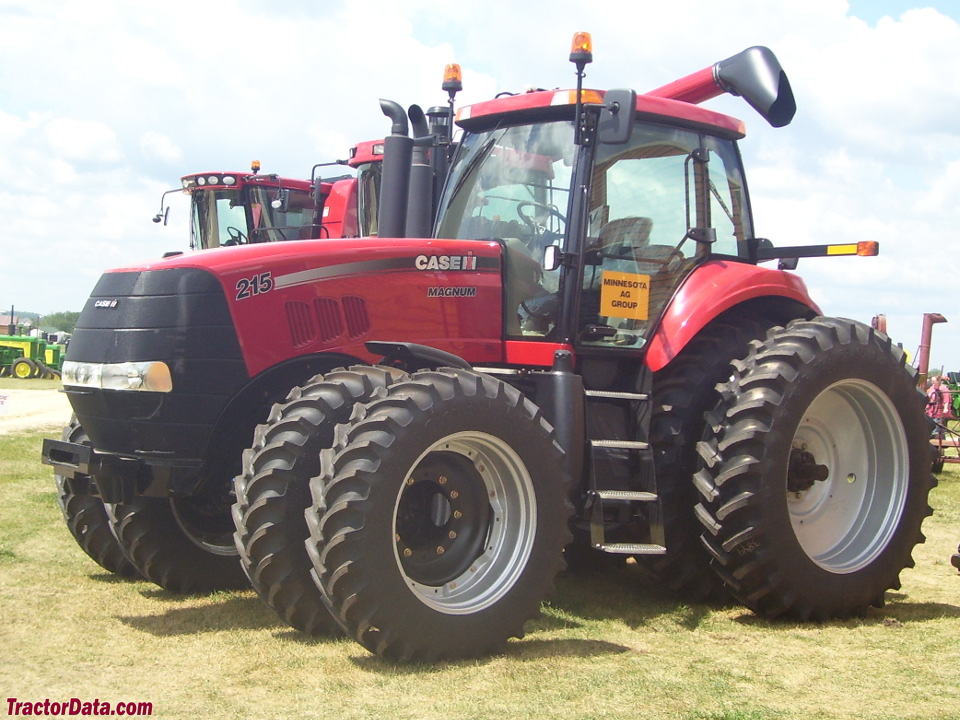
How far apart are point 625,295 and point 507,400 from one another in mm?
1430

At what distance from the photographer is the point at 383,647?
4422 millimetres

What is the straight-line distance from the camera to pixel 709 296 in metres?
6.02

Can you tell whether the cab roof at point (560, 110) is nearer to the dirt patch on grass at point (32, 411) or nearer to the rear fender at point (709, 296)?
the rear fender at point (709, 296)

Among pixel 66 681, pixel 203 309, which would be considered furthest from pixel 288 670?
pixel 203 309

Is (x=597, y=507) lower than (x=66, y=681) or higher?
higher

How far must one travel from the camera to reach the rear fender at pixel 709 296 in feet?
19.5

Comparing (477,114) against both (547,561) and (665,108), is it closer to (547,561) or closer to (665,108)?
(665,108)

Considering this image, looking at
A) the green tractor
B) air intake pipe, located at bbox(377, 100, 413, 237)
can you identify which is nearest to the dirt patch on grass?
air intake pipe, located at bbox(377, 100, 413, 237)

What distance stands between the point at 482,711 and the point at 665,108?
373 cm

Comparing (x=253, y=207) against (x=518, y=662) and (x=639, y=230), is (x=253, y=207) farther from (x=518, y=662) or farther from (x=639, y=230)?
(x=518, y=662)

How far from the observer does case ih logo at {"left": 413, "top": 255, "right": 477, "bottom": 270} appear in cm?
569

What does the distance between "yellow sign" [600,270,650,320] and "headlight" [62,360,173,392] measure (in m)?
2.38

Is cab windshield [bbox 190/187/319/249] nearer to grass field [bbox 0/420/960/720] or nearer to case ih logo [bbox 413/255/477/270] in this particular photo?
grass field [bbox 0/420/960/720]

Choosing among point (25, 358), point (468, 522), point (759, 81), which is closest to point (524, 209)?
point (759, 81)
